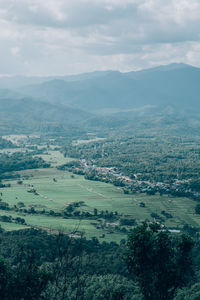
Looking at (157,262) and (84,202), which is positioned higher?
(157,262)

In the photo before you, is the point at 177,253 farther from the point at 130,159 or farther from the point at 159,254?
the point at 130,159

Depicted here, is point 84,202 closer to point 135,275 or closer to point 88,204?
point 88,204

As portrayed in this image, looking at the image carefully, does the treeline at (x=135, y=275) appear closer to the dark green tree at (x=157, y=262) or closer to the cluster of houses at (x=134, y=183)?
the dark green tree at (x=157, y=262)

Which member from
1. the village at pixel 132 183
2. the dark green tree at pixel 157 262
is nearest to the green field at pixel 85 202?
the village at pixel 132 183

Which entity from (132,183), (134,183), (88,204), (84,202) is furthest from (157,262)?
(134,183)

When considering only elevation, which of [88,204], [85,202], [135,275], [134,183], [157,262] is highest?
[157,262]

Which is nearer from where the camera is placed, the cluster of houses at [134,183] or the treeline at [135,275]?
the treeline at [135,275]

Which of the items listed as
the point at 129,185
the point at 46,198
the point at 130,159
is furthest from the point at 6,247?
the point at 130,159

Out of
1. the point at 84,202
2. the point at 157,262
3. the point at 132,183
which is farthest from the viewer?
the point at 132,183
